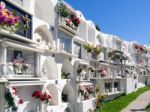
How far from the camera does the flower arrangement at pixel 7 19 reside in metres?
21.7

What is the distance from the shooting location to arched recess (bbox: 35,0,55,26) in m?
32.4

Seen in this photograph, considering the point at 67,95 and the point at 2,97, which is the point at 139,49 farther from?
the point at 2,97

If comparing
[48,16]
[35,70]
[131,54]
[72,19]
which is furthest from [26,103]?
[131,54]

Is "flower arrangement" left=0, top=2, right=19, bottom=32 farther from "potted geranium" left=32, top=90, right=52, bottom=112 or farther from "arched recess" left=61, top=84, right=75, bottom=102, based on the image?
"arched recess" left=61, top=84, right=75, bottom=102

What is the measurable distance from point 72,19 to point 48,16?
178 inches

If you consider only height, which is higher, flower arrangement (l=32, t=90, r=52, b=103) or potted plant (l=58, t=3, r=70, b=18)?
potted plant (l=58, t=3, r=70, b=18)

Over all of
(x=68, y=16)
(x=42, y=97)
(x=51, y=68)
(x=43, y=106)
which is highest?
(x=68, y=16)

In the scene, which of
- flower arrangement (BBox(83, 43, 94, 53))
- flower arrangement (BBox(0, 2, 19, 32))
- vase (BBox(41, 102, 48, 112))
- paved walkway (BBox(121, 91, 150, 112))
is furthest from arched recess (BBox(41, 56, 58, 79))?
paved walkway (BBox(121, 91, 150, 112))

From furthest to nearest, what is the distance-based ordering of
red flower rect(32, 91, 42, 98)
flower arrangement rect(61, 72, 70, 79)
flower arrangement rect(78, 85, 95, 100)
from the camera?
flower arrangement rect(78, 85, 95, 100) < flower arrangement rect(61, 72, 70, 79) < red flower rect(32, 91, 42, 98)

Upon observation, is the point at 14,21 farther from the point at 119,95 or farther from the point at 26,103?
the point at 119,95

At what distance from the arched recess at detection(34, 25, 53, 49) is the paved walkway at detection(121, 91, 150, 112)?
18.7 m

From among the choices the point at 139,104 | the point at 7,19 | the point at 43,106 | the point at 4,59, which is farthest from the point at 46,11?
the point at 139,104

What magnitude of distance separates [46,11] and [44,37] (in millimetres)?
2786

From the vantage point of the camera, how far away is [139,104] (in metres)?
51.2
